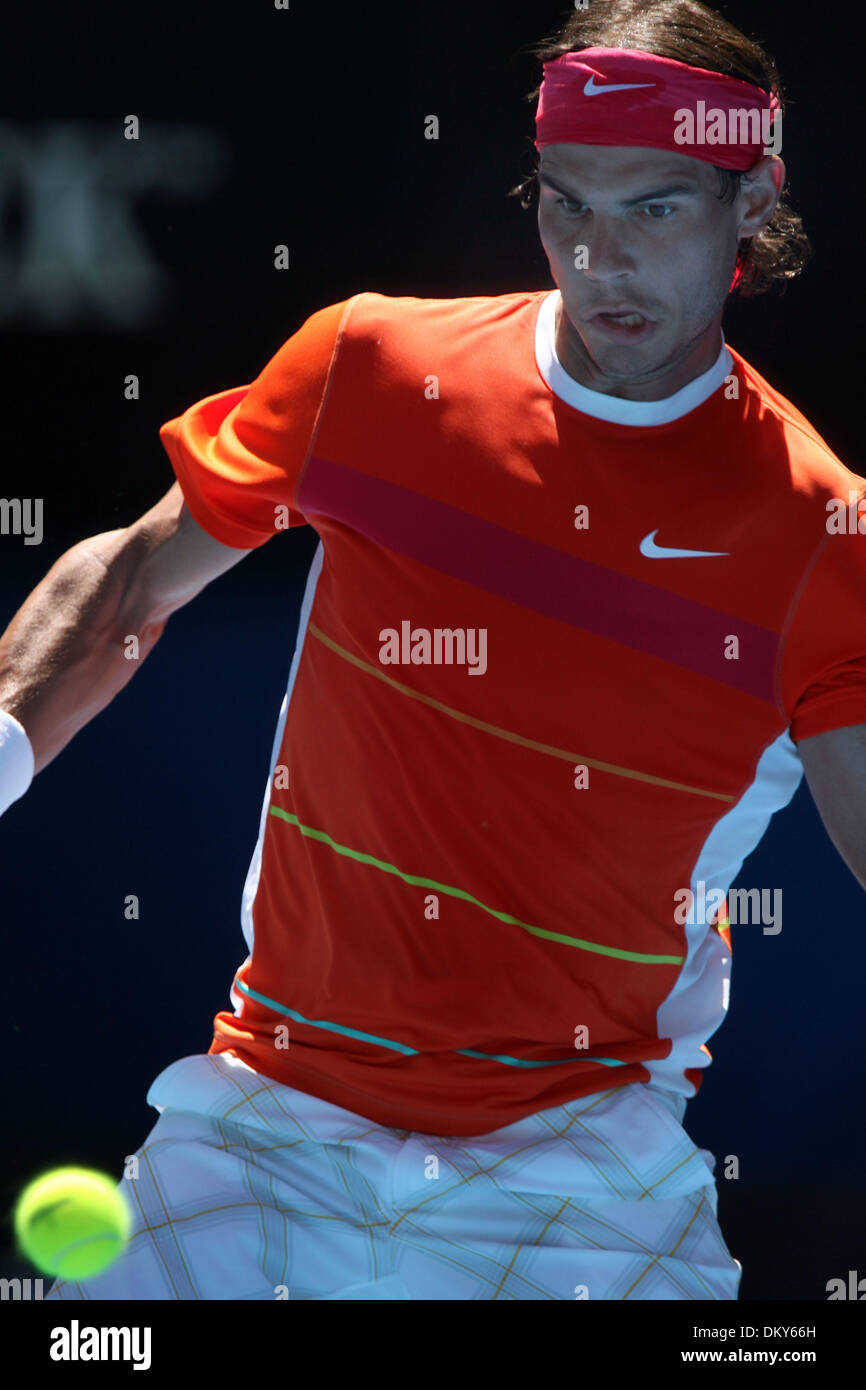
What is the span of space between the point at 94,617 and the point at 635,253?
0.73 m

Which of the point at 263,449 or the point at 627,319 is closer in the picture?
the point at 627,319

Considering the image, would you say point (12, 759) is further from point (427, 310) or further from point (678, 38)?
point (678, 38)

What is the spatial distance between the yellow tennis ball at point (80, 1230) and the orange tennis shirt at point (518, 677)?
24cm

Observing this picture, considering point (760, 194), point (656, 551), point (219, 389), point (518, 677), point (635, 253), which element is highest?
point (219, 389)

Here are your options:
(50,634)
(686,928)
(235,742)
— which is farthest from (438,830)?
(235,742)

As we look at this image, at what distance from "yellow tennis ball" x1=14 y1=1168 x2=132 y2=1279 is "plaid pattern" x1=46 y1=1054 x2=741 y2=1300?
0.09 feet

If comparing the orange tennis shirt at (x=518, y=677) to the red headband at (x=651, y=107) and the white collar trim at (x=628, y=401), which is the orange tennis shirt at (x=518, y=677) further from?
the red headband at (x=651, y=107)

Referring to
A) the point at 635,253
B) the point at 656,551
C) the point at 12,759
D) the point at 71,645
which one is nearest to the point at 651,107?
the point at 635,253

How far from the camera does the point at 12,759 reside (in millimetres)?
1935

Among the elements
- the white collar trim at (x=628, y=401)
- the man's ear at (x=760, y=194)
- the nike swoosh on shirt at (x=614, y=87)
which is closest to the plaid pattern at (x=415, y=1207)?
the white collar trim at (x=628, y=401)

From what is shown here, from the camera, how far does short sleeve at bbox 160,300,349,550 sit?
2045mm

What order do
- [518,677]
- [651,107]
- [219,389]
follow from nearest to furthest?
[651,107], [518,677], [219,389]

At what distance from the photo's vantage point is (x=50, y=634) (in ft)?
6.70
